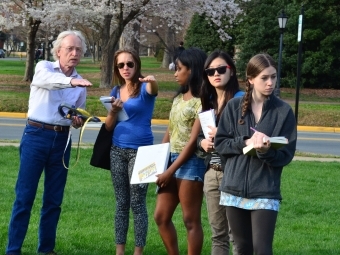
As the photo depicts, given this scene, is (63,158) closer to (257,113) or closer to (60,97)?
(60,97)

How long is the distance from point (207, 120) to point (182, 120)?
413mm

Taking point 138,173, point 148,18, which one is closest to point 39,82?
point 138,173

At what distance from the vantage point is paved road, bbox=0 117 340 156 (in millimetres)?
16703

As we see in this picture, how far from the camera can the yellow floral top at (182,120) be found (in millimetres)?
5562

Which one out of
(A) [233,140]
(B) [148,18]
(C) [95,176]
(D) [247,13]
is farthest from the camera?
(D) [247,13]

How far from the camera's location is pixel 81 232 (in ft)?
23.5

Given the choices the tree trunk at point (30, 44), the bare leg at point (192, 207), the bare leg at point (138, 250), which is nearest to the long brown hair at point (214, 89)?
the bare leg at point (192, 207)

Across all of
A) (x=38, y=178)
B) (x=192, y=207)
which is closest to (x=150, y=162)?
(x=192, y=207)

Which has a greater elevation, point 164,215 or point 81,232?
point 164,215

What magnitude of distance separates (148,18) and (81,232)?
98.5 feet

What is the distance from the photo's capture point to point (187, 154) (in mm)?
5512

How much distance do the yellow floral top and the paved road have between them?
10190 mm

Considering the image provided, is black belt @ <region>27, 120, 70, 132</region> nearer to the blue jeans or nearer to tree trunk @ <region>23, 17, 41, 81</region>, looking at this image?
the blue jeans

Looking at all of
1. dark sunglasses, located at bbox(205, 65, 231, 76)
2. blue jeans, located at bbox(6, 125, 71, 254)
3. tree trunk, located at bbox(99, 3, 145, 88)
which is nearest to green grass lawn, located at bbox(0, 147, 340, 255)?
blue jeans, located at bbox(6, 125, 71, 254)
